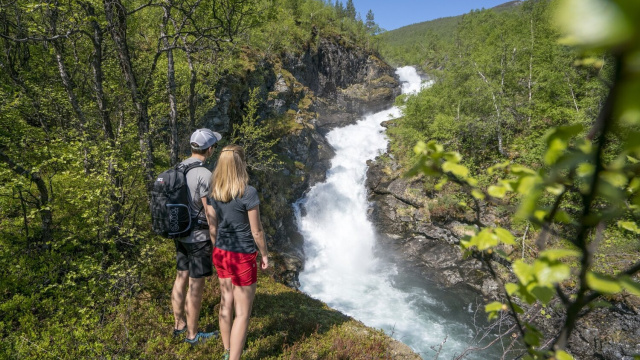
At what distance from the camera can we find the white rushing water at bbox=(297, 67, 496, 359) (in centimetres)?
1311

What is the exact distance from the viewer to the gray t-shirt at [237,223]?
11.1 feet

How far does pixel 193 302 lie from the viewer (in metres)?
4.05

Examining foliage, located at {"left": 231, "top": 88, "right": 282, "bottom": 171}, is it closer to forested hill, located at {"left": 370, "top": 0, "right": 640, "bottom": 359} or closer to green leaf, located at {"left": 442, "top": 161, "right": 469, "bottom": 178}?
forested hill, located at {"left": 370, "top": 0, "right": 640, "bottom": 359}

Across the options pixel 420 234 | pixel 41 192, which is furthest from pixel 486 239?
pixel 420 234

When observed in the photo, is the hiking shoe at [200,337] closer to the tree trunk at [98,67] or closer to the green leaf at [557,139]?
the tree trunk at [98,67]

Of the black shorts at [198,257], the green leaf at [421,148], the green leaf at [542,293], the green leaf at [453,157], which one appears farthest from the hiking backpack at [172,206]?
the green leaf at [542,293]

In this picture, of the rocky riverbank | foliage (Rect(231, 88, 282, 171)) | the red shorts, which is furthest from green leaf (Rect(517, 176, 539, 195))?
the rocky riverbank

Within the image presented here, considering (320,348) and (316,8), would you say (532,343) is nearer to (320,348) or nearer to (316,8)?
(320,348)

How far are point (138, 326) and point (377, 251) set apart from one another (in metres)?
17.0

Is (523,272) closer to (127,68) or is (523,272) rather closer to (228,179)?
(228,179)

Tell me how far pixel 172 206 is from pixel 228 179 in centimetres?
99

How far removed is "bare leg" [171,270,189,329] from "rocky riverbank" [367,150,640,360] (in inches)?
419

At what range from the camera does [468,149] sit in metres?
21.3

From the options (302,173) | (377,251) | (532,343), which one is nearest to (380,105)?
(302,173)
